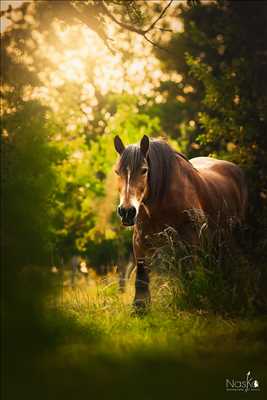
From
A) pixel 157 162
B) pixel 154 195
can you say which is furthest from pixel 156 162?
pixel 154 195

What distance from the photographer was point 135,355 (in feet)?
17.2

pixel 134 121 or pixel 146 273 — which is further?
pixel 134 121

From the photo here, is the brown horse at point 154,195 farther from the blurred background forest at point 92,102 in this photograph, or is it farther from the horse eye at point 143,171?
the blurred background forest at point 92,102

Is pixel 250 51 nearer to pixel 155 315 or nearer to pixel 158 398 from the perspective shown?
pixel 155 315

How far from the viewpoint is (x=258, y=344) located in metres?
5.98

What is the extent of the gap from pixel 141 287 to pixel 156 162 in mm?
1352

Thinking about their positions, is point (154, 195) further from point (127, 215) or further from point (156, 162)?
point (127, 215)

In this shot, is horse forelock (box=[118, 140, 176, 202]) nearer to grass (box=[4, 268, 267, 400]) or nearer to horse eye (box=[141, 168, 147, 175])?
horse eye (box=[141, 168, 147, 175])

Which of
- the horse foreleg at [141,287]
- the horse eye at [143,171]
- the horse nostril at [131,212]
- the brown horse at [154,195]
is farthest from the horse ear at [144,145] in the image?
the horse foreleg at [141,287]

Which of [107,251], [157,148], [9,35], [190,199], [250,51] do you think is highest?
[250,51]

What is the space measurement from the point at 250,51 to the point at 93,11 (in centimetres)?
495

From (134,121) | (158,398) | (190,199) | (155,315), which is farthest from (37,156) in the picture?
(134,121)

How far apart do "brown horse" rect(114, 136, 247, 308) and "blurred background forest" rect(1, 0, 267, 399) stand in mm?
680

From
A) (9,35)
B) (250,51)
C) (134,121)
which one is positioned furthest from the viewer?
(134,121)
